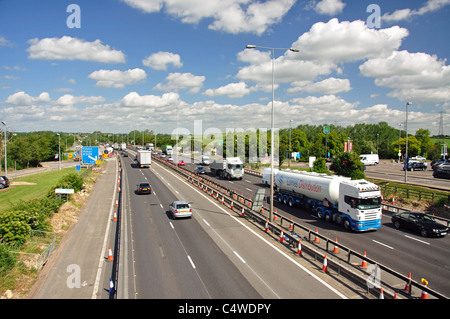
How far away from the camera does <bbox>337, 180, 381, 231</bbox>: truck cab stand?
2125cm

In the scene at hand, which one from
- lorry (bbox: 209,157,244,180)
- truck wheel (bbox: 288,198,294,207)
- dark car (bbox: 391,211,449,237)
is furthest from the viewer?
lorry (bbox: 209,157,244,180)

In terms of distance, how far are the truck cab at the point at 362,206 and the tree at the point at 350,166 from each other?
14.0 meters

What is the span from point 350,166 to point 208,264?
87.2 ft

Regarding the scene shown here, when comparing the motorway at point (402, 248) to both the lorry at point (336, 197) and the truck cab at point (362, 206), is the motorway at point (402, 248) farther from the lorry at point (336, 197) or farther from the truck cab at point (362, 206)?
the lorry at point (336, 197)

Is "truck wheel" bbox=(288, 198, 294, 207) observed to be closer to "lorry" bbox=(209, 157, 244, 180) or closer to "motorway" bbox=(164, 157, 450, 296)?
"motorway" bbox=(164, 157, 450, 296)

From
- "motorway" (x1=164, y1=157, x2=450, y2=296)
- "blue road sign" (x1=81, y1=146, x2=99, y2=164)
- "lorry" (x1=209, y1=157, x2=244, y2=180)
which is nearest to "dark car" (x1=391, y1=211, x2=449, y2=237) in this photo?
"motorway" (x1=164, y1=157, x2=450, y2=296)

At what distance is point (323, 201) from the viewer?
25.8 m

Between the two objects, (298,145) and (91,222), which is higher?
(298,145)

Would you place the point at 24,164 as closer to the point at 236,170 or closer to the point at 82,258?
the point at 236,170

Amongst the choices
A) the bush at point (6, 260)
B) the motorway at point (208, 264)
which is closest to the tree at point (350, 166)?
the motorway at point (208, 264)

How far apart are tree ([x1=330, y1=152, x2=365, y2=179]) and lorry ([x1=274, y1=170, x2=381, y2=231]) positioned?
8360mm

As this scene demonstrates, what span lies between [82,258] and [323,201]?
64.8 feet

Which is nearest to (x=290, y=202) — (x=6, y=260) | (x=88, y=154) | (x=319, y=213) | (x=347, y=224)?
(x=319, y=213)

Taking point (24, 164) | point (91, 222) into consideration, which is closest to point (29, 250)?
point (91, 222)
